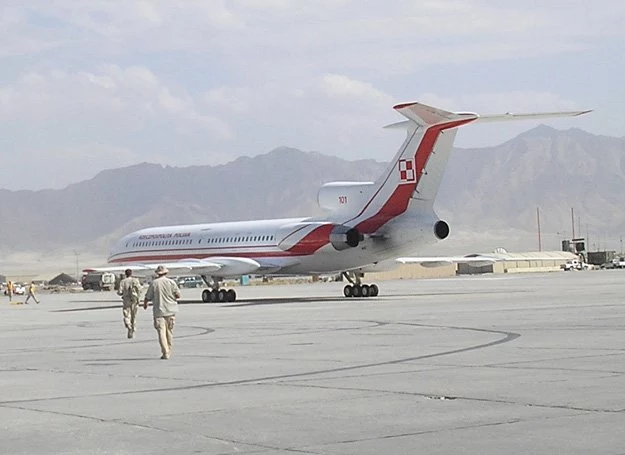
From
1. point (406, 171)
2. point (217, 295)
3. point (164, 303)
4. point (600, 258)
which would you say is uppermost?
point (406, 171)

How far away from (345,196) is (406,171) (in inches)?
134

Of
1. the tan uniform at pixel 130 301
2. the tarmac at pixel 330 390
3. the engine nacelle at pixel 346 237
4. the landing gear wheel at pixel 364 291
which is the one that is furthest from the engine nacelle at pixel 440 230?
the tan uniform at pixel 130 301

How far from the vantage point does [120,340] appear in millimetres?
25750

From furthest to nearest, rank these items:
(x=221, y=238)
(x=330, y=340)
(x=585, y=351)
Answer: (x=221, y=238), (x=330, y=340), (x=585, y=351)

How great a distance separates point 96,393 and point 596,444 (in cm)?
717

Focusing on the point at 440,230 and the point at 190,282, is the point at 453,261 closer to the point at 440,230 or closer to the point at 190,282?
the point at 440,230

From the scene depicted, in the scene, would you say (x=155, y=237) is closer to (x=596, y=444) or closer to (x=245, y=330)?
(x=245, y=330)

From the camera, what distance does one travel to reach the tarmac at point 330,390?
419 inches

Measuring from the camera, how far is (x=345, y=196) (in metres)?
47.1

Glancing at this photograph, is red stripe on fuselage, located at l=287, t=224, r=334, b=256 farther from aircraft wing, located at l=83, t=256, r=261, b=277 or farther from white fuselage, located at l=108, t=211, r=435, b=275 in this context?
aircraft wing, located at l=83, t=256, r=261, b=277

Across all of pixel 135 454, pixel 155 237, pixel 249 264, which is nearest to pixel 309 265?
pixel 249 264

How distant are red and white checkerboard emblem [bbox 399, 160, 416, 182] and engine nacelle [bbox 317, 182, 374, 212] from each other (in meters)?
1.62

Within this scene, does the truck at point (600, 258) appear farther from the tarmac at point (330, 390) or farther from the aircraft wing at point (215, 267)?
the tarmac at point (330, 390)

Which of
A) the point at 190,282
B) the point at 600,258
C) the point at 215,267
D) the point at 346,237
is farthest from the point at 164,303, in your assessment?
the point at 600,258
